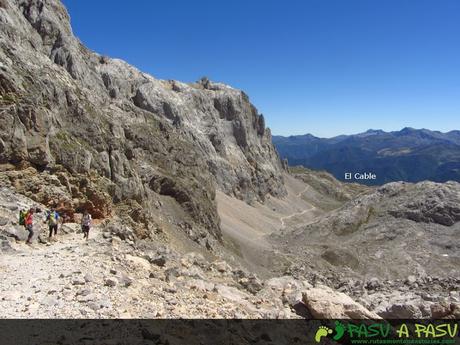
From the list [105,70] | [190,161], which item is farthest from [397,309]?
[105,70]

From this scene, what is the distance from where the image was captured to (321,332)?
56.8ft

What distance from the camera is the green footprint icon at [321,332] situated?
1683 cm

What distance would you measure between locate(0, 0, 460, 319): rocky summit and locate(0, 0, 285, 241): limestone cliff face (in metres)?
0.21

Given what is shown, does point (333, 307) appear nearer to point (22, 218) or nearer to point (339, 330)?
point (339, 330)

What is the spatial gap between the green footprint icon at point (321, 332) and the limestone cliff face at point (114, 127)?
1933cm

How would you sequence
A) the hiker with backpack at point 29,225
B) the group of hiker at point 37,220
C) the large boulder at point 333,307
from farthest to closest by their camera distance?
the group of hiker at point 37,220 < the hiker with backpack at point 29,225 < the large boulder at point 333,307

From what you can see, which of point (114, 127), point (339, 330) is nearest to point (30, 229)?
point (339, 330)

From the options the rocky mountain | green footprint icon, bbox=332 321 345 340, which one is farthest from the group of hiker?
the rocky mountain

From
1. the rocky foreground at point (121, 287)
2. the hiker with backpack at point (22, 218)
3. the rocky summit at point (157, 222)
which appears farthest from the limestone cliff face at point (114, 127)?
the rocky foreground at point (121, 287)

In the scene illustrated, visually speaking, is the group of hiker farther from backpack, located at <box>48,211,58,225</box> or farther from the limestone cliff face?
the limestone cliff face

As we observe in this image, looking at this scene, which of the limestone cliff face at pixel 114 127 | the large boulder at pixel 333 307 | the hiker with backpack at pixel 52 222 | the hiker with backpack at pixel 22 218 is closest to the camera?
the large boulder at pixel 333 307

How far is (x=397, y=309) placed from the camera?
76.8ft

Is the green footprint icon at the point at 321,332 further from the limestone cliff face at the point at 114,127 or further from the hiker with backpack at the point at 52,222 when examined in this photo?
the limestone cliff face at the point at 114,127

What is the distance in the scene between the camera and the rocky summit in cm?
1791
